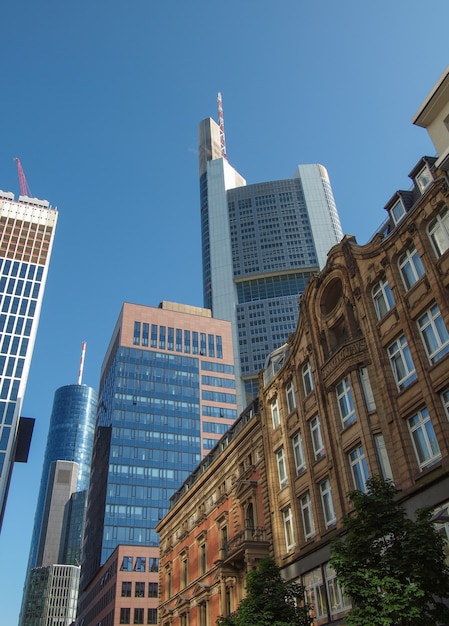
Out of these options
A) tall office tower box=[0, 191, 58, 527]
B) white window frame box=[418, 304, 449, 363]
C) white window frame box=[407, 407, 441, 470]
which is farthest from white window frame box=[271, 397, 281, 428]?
tall office tower box=[0, 191, 58, 527]

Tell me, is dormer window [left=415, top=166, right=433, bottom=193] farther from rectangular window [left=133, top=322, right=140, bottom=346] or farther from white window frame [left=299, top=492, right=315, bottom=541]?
rectangular window [left=133, top=322, right=140, bottom=346]

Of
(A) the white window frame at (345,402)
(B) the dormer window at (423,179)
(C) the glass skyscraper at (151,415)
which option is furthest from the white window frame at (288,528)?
(C) the glass skyscraper at (151,415)

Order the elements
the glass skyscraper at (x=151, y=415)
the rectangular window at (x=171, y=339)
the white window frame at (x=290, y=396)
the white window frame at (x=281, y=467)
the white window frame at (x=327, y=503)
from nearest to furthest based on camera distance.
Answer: the white window frame at (x=327, y=503), the white window frame at (x=281, y=467), the white window frame at (x=290, y=396), the glass skyscraper at (x=151, y=415), the rectangular window at (x=171, y=339)

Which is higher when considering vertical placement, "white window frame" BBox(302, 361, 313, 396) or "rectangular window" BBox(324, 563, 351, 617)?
"white window frame" BBox(302, 361, 313, 396)

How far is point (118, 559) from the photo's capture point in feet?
312

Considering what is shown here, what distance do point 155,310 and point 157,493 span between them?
44.1 m

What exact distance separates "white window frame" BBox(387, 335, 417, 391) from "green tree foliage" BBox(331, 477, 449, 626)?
24.0 ft

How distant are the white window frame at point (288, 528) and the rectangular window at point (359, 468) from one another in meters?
6.83

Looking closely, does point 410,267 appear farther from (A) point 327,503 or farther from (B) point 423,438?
(A) point 327,503

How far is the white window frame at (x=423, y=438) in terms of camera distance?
22344 millimetres

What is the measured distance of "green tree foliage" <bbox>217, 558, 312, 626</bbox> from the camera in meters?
23.7

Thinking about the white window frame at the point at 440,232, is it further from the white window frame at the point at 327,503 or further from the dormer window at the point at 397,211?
the white window frame at the point at 327,503

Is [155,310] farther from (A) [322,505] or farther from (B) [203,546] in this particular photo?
(A) [322,505]

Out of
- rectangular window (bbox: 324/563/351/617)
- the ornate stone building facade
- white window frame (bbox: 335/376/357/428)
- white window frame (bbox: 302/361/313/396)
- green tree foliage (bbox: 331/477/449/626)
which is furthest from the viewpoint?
the ornate stone building facade
